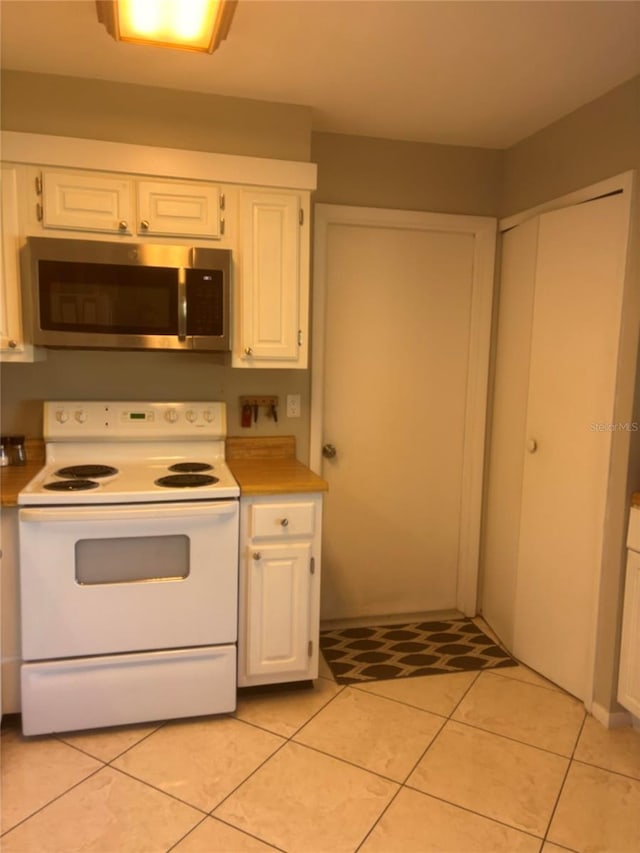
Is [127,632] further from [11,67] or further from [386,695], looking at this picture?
[11,67]

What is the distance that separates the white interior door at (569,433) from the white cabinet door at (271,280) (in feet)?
3.52

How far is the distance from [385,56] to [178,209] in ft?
3.08

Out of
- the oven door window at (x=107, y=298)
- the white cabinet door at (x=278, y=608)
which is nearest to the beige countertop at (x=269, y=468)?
the white cabinet door at (x=278, y=608)

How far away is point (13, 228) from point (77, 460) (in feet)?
3.09

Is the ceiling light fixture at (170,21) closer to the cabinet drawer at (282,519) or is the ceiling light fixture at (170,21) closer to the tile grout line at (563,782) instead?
the cabinet drawer at (282,519)

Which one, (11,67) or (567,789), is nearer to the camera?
(567,789)

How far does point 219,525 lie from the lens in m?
2.29

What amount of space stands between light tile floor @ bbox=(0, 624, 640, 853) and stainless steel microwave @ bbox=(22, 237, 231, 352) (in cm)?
146

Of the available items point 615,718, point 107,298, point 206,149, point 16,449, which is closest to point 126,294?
point 107,298

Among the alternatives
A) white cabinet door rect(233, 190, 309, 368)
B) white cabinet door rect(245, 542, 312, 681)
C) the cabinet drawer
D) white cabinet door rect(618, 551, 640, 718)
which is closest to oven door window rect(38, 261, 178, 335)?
white cabinet door rect(233, 190, 309, 368)

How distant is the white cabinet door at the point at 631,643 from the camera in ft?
7.39

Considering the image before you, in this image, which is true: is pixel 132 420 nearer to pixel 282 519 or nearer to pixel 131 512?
pixel 131 512

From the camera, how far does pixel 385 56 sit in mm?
2150

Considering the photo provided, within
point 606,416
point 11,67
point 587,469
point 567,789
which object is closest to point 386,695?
point 567,789
